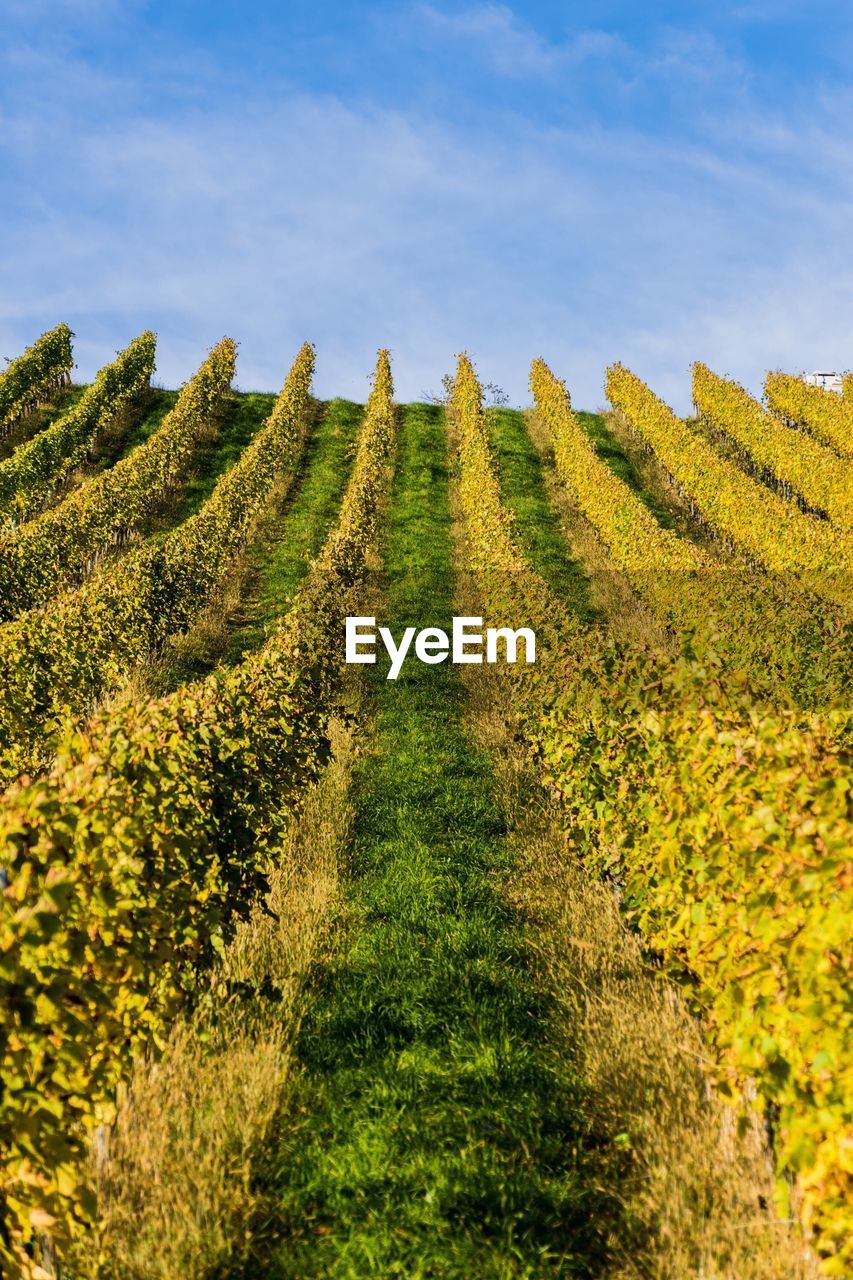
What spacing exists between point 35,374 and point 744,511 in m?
35.2

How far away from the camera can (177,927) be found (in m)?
5.45

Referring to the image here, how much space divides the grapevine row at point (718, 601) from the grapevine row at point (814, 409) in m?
15.3

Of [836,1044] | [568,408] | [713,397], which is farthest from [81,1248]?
[713,397]

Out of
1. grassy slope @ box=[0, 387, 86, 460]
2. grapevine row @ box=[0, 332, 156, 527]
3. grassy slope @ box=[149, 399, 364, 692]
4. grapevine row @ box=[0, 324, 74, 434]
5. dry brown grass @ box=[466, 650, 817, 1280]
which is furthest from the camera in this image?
grapevine row @ box=[0, 324, 74, 434]

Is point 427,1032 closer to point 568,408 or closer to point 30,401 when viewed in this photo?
point 568,408

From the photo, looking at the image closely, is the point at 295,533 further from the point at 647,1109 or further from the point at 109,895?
the point at 647,1109

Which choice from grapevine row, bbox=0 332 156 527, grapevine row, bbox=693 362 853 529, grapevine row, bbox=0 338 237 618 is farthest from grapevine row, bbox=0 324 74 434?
grapevine row, bbox=693 362 853 529

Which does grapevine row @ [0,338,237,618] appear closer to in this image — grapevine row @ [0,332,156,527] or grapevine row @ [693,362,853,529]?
grapevine row @ [0,332,156,527]

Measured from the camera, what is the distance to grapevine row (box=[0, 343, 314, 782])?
12617mm

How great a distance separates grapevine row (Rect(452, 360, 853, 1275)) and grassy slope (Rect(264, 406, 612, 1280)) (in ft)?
3.78

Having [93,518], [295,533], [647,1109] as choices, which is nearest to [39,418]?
[93,518]

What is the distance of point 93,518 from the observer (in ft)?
82.8

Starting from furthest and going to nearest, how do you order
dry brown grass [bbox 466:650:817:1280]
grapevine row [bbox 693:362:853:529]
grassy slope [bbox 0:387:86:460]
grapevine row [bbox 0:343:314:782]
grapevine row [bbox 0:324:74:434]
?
1. grapevine row [bbox 0:324:74:434]
2. grassy slope [bbox 0:387:86:460]
3. grapevine row [bbox 693:362:853:529]
4. grapevine row [bbox 0:343:314:782]
5. dry brown grass [bbox 466:650:817:1280]

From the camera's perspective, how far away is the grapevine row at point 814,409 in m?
41.0
